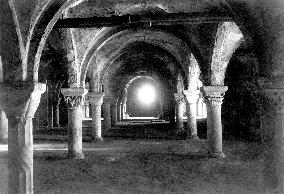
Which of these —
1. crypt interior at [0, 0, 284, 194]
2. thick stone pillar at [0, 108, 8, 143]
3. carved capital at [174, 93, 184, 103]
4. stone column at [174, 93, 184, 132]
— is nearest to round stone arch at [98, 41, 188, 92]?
crypt interior at [0, 0, 284, 194]

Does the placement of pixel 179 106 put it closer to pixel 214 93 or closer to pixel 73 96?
pixel 214 93

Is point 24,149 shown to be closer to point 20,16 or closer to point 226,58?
point 20,16

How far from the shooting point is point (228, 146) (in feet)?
38.0

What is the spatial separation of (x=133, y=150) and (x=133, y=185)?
5004 mm

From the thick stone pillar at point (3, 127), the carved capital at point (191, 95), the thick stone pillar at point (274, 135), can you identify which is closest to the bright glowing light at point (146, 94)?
the thick stone pillar at point (3, 127)

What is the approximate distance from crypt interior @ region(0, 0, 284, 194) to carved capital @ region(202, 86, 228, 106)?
3 cm

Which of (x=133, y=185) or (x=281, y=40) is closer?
(x=281, y=40)

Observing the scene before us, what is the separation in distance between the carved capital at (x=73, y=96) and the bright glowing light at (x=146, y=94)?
27.0 m

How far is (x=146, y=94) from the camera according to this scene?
3653 cm

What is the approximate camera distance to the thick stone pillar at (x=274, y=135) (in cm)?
404

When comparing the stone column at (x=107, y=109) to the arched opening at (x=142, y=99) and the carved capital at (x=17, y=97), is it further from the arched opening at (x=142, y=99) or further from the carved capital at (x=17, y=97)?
the arched opening at (x=142, y=99)

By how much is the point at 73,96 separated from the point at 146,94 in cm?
2739

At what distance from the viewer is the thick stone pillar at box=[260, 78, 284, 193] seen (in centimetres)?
404

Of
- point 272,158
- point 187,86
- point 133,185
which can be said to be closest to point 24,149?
point 133,185
